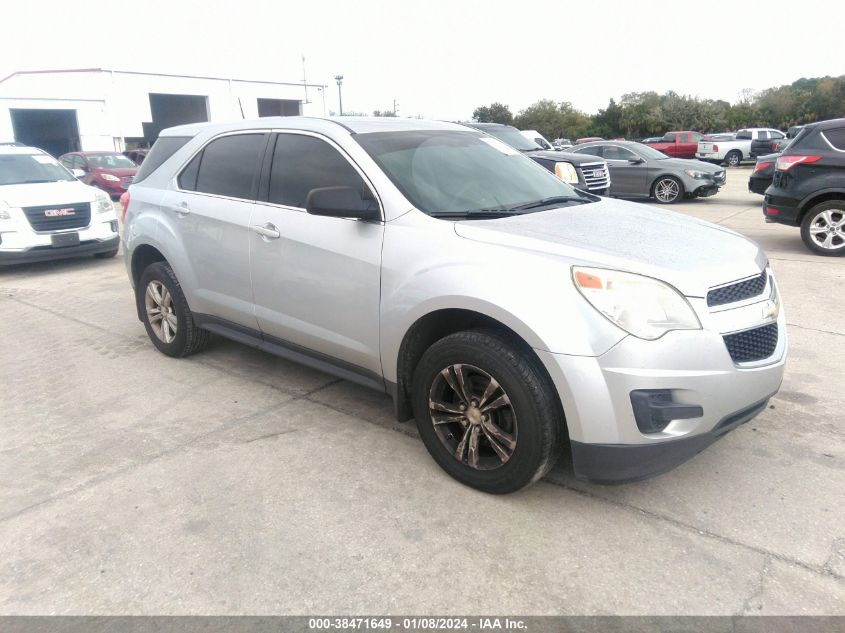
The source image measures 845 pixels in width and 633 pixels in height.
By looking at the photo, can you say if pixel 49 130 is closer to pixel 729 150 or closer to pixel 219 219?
pixel 729 150

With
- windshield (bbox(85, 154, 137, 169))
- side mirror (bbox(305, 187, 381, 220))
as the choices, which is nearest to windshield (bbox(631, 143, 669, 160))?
side mirror (bbox(305, 187, 381, 220))

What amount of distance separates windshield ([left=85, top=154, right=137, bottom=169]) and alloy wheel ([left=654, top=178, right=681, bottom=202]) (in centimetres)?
1514

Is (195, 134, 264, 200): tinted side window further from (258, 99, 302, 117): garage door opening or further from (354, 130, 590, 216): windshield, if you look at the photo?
(258, 99, 302, 117): garage door opening

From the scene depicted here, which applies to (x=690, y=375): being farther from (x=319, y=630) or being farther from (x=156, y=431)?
(x=156, y=431)

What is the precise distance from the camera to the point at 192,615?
2443 mm

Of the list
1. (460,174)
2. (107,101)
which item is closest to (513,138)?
(460,174)

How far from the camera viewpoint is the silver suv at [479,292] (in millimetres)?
2719

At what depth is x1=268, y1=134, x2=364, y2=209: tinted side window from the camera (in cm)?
376

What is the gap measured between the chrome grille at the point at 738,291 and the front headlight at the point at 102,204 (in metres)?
9.03

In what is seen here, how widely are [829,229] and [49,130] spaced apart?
4519 centimetres

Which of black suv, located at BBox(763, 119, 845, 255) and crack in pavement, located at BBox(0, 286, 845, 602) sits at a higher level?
black suv, located at BBox(763, 119, 845, 255)

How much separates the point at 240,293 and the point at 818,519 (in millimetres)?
3445

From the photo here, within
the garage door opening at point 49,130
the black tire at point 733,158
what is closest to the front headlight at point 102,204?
the black tire at point 733,158

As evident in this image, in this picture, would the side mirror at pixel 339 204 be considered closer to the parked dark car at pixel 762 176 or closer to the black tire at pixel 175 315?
the black tire at pixel 175 315
